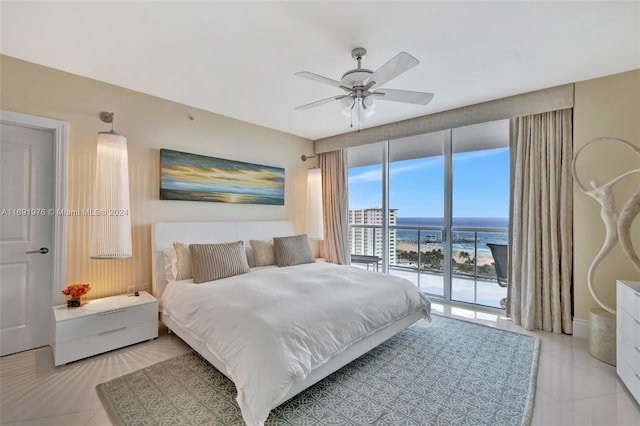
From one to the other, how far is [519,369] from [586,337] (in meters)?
1.18

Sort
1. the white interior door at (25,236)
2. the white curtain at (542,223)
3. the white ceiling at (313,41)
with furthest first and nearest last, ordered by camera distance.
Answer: the white curtain at (542,223) < the white interior door at (25,236) < the white ceiling at (313,41)

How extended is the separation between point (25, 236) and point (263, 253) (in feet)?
7.54

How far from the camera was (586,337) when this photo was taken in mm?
2916

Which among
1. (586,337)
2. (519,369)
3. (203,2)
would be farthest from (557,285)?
(203,2)

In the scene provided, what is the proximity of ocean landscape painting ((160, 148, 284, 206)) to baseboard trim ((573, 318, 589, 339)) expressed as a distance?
12.8 feet

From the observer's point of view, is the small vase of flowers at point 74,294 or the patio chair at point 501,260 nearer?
the small vase of flowers at point 74,294

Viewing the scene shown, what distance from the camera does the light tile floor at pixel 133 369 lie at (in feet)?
5.97

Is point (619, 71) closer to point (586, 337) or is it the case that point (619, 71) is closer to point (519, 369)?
point (586, 337)

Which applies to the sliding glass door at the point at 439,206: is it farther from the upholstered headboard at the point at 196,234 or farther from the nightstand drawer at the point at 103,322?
the nightstand drawer at the point at 103,322

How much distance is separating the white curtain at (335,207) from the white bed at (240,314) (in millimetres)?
1074

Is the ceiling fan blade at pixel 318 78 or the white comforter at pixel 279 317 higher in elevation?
the ceiling fan blade at pixel 318 78

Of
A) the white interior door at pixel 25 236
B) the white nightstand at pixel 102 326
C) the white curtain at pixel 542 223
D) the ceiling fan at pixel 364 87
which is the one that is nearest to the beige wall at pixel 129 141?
the white interior door at pixel 25 236

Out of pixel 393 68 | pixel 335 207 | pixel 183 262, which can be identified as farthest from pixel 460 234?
pixel 183 262

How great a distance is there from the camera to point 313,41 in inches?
89.6
